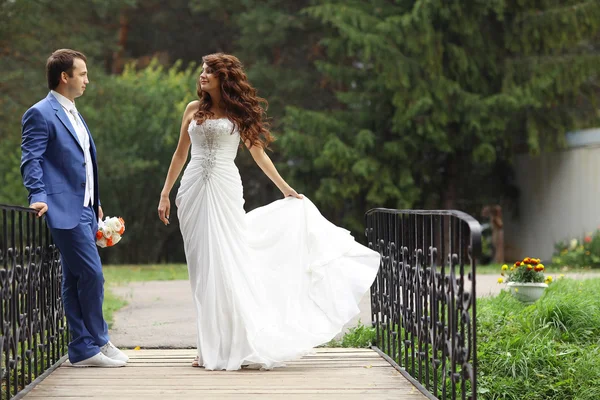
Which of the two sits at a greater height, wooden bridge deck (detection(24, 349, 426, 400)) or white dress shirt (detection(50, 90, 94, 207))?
white dress shirt (detection(50, 90, 94, 207))

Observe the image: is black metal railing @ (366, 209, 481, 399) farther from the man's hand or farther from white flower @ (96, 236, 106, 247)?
the man's hand

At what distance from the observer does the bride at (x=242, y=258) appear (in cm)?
611

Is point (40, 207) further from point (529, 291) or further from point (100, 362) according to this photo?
point (529, 291)

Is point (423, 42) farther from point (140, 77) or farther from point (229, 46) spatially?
point (229, 46)

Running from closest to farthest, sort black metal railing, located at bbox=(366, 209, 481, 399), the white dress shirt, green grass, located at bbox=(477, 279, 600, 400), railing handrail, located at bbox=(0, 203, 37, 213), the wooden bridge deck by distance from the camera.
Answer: black metal railing, located at bbox=(366, 209, 481, 399)
railing handrail, located at bbox=(0, 203, 37, 213)
the wooden bridge deck
the white dress shirt
green grass, located at bbox=(477, 279, 600, 400)

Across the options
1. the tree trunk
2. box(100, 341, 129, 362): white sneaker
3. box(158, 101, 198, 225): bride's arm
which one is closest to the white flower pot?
box(158, 101, 198, 225): bride's arm

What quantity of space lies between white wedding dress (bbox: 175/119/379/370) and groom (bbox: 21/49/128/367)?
64cm

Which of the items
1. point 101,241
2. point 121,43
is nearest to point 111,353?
point 101,241

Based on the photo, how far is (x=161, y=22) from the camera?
29.0m

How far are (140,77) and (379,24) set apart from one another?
24.2ft

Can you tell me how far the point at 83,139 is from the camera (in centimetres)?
613

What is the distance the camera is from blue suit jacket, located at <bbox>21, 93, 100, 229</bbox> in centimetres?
575

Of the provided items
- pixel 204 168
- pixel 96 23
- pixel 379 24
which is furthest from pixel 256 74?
pixel 204 168

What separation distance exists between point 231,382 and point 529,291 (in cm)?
397
